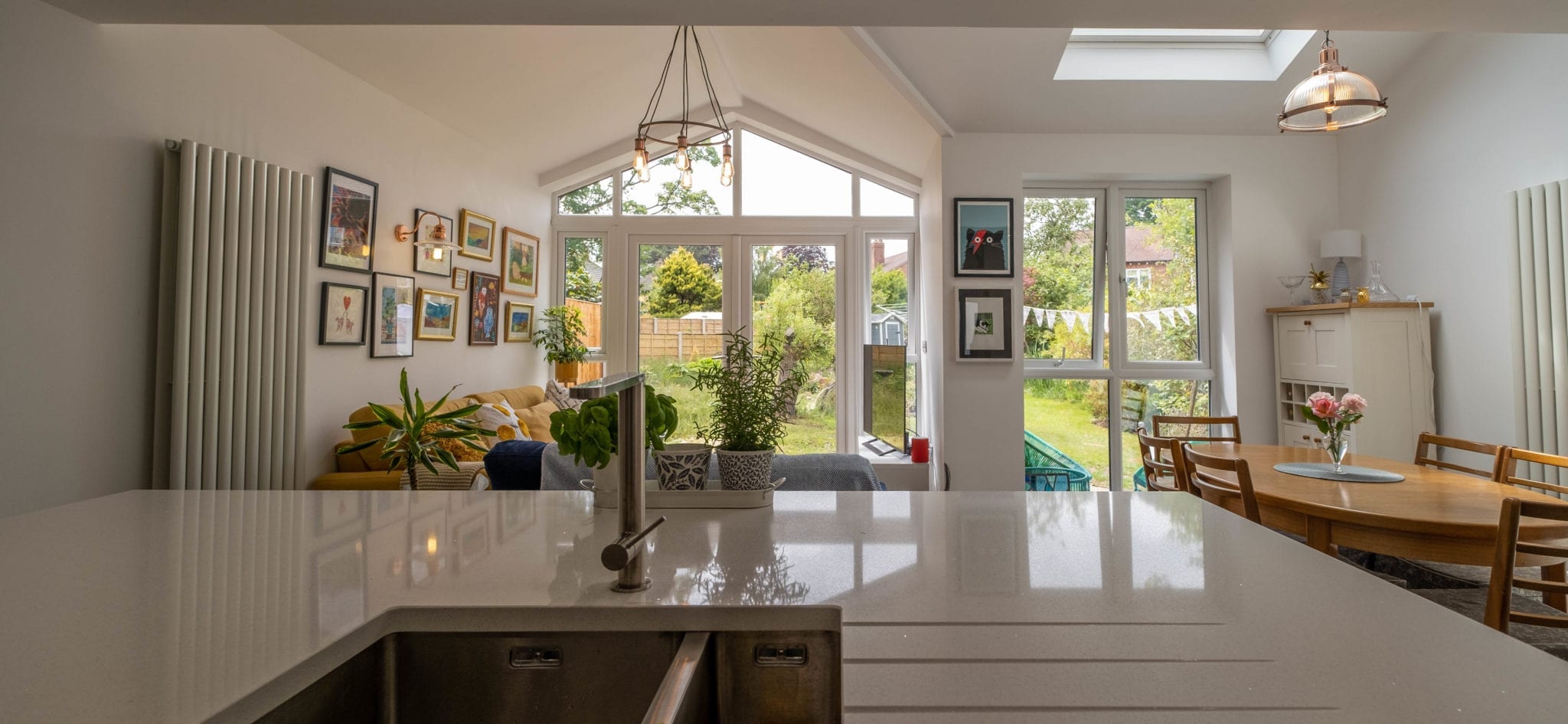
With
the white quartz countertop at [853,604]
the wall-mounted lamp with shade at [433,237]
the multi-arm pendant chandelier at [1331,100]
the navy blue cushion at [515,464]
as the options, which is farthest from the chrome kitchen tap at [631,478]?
the wall-mounted lamp with shade at [433,237]

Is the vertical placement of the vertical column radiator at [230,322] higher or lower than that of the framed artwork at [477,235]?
lower

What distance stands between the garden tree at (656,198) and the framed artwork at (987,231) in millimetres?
2432

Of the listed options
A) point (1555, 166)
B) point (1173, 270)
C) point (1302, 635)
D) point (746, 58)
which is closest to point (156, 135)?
point (746, 58)

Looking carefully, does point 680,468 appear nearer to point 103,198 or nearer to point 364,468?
point 103,198

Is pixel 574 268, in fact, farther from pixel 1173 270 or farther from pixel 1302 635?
pixel 1302 635

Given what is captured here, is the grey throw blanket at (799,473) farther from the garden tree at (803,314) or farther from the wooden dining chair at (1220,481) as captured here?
the garden tree at (803,314)

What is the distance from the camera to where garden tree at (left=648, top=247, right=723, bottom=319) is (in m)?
6.14

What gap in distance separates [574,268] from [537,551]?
17.9 ft

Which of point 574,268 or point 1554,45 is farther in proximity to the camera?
point 574,268

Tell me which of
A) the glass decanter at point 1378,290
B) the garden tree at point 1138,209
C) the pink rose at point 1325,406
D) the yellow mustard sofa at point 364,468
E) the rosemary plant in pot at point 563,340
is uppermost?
the garden tree at point 1138,209

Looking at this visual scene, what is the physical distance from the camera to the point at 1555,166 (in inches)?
128

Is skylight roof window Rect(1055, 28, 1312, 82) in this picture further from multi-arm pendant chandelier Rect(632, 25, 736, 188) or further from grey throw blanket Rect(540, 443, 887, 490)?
grey throw blanket Rect(540, 443, 887, 490)

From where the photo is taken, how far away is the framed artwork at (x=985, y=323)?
4559 mm

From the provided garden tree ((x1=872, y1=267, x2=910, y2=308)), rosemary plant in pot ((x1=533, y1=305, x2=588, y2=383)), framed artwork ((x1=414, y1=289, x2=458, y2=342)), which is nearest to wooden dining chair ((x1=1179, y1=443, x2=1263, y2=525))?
garden tree ((x1=872, y1=267, x2=910, y2=308))
